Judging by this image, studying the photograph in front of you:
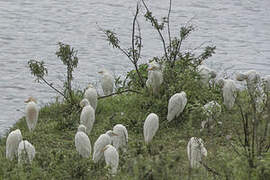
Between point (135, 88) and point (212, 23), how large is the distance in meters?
5.79

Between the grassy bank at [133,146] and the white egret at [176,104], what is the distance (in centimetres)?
12

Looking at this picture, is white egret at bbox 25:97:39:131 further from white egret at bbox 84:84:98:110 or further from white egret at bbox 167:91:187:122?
white egret at bbox 167:91:187:122

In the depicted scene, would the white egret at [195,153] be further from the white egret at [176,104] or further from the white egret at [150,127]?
the white egret at [176,104]

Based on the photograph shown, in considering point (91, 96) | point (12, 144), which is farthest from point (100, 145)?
point (91, 96)

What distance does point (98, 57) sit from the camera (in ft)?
30.9

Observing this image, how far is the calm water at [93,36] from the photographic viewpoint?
8.18m

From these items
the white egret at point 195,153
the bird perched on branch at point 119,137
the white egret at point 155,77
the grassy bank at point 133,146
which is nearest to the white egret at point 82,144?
the grassy bank at point 133,146

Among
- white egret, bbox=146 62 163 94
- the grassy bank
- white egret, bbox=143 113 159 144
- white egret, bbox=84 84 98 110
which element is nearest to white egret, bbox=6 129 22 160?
the grassy bank

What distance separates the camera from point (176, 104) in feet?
18.6

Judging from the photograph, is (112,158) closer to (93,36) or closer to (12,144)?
(12,144)

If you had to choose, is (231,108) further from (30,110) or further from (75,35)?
(75,35)

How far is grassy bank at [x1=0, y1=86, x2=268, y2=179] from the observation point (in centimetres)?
391

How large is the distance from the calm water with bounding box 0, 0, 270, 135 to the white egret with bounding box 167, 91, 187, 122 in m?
1.62

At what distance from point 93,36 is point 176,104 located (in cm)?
532
